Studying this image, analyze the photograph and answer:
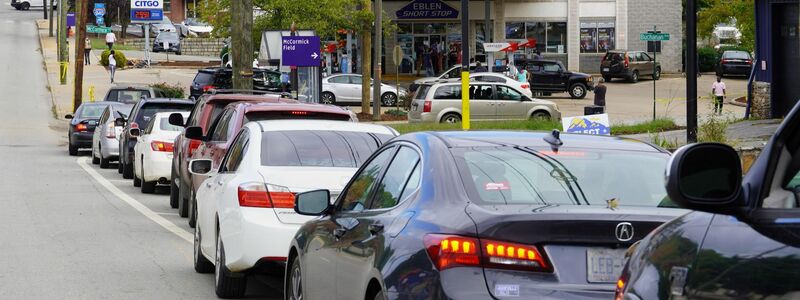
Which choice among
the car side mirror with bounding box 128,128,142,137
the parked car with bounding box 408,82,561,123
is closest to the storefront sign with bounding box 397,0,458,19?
the parked car with bounding box 408,82,561,123

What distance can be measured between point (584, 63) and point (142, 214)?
50.1 metres

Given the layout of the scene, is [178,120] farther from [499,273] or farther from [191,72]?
[191,72]

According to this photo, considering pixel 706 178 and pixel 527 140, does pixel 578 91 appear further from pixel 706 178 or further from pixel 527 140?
pixel 706 178

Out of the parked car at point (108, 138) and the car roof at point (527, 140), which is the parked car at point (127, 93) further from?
the car roof at point (527, 140)

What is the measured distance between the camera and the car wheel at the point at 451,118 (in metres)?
35.9

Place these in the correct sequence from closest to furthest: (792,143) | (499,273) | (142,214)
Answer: (792,143)
(499,273)
(142,214)

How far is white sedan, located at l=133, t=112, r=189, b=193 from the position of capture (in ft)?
65.9

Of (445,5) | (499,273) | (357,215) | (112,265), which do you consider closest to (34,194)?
(112,265)

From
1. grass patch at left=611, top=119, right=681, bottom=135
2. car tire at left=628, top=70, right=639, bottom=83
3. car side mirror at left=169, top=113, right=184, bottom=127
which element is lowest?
grass patch at left=611, top=119, right=681, bottom=135

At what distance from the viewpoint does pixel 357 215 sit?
269 inches

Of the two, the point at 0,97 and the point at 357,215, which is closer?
the point at 357,215

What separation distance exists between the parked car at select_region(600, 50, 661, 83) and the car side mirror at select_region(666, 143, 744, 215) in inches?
2215

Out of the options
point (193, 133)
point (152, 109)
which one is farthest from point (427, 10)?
point (193, 133)

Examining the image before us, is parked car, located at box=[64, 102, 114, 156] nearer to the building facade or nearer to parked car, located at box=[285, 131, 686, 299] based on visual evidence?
parked car, located at box=[285, 131, 686, 299]
